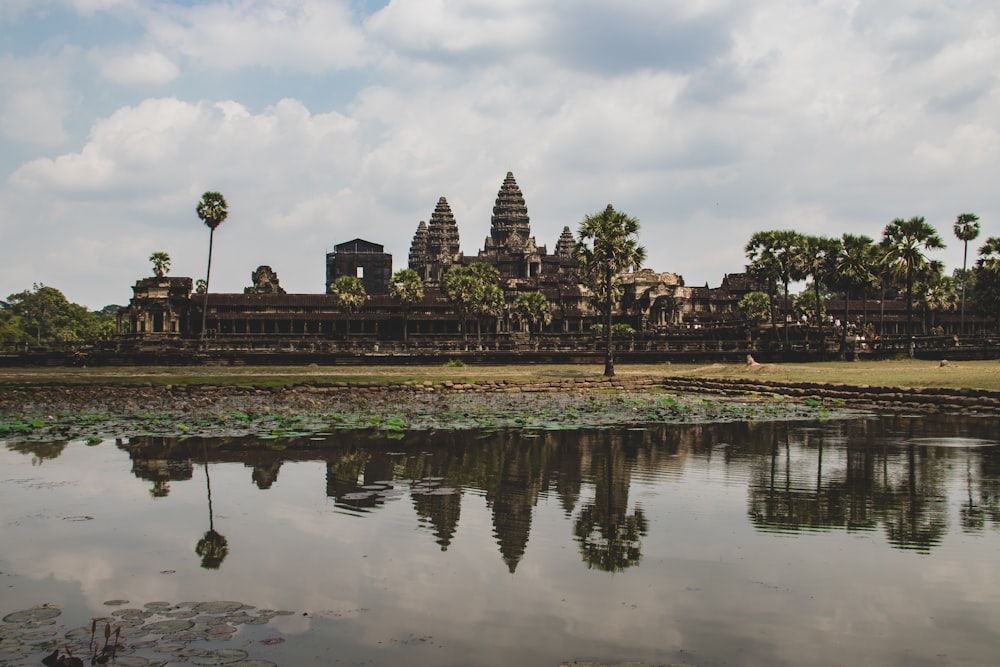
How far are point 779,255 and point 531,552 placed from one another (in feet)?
221

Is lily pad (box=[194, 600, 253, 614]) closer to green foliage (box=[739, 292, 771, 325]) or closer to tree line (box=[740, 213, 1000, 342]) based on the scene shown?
tree line (box=[740, 213, 1000, 342])

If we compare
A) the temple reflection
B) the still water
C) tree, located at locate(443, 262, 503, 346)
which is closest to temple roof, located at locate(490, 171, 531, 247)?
tree, located at locate(443, 262, 503, 346)

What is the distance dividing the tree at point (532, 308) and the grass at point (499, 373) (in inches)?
1575

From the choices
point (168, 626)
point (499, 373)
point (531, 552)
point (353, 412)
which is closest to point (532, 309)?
point (499, 373)

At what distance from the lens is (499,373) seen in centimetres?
5778

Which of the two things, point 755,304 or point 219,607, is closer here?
point 219,607

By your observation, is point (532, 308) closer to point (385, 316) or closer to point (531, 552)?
point (385, 316)

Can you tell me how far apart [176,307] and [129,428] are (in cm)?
7792

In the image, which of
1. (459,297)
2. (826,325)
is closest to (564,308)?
(459,297)

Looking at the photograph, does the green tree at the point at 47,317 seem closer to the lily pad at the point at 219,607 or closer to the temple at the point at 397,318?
the temple at the point at 397,318

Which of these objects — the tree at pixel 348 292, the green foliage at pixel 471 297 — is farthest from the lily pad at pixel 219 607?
the tree at pixel 348 292

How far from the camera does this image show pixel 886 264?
65875 millimetres

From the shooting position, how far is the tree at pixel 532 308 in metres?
108

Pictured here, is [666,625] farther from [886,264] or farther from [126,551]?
[886,264]
